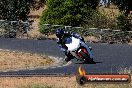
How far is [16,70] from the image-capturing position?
24.6 m

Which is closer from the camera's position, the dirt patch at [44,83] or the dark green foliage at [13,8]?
the dirt patch at [44,83]

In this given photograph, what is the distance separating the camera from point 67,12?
161 ft

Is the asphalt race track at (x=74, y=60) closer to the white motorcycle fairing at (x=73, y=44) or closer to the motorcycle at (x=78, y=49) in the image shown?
the motorcycle at (x=78, y=49)

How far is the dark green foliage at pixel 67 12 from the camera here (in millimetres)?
48562

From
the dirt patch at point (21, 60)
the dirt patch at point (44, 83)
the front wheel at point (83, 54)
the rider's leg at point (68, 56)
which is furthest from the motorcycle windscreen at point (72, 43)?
the dirt patch at point (21, 60)

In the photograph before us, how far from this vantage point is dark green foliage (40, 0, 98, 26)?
48562 millimetres

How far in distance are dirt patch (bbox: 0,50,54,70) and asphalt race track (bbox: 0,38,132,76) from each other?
1.65 metres

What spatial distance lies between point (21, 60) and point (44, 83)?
9.95 meters

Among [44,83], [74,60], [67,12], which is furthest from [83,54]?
[67,12]

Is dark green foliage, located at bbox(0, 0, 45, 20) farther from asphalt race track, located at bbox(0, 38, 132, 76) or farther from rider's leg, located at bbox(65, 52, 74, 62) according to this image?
rider's leg, located at bbox(65, 52, 74, 62)

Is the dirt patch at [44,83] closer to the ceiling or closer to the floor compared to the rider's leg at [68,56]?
closer to the floor

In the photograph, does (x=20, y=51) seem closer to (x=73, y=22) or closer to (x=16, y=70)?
(x=16, y=70)

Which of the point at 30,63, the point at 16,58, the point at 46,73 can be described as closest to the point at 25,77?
the point at 46,73

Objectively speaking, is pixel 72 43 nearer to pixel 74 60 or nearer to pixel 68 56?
pixel 68 56
